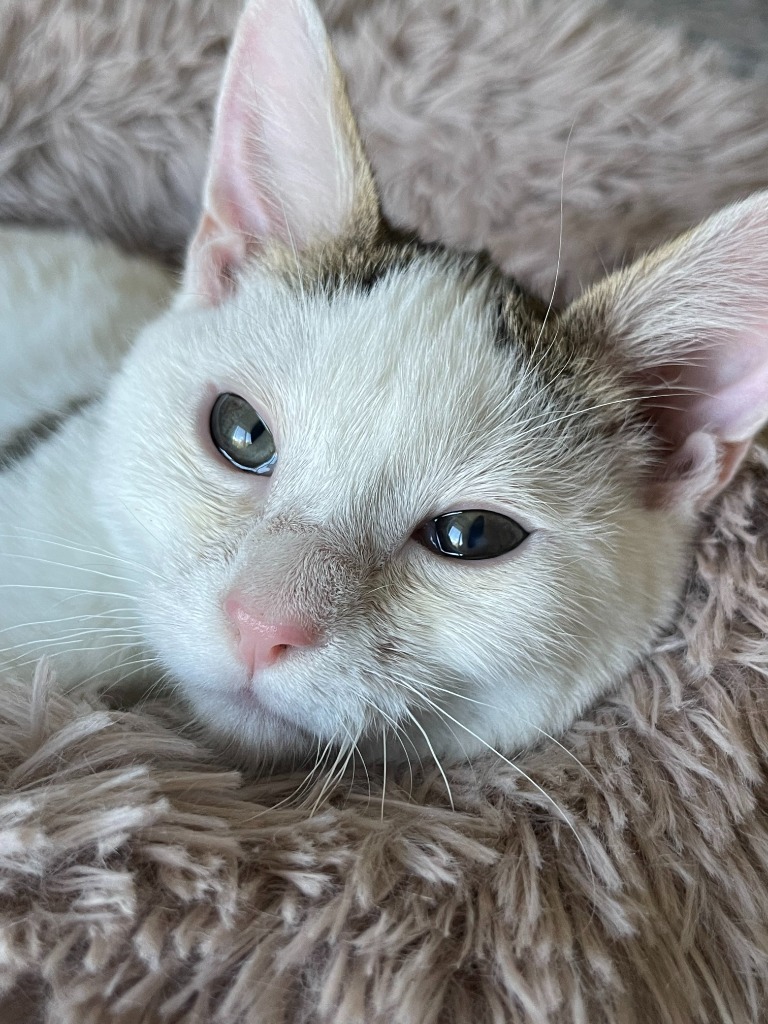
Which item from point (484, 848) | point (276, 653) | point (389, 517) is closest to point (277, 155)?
point (389, 517)

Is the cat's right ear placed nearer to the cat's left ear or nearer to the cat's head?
the cat's head

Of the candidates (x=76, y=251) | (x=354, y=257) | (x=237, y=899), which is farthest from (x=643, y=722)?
(x=76, y=251)

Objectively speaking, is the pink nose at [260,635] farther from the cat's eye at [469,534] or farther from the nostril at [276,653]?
the cat's eye at [469,534]

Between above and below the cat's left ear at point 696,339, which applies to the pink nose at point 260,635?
below

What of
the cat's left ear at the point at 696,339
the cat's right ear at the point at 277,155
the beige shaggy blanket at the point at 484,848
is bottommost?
the beige shaggy blanket at the point at 484,848

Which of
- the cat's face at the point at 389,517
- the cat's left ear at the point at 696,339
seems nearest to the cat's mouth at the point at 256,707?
the cat's face at the point at 389,517

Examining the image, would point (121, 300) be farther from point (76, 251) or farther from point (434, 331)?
point (434, 331)

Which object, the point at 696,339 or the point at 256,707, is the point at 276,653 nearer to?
the point at 256,707

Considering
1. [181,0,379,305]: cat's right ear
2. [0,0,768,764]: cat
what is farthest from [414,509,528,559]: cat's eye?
[181,0,379,305]: cat's right ear
